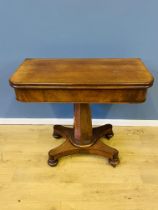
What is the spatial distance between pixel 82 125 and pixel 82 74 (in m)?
0.40

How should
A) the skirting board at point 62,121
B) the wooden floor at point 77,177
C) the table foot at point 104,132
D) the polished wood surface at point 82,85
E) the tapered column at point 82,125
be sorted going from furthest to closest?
the skirting board at point 62,121
the table foot at point 104,132
the tapered column at point 82,125
the wooden floor at point 77,177
the polished wood surface at point 82,85

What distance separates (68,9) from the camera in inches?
59.2

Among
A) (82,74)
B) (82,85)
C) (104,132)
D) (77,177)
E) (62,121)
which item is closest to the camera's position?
(82,85)

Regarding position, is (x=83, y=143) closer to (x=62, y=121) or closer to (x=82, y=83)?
(x=62, y=121)

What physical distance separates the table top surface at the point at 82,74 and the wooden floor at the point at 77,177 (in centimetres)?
61

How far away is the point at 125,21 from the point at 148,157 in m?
0.95

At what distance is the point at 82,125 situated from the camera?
4.93ft

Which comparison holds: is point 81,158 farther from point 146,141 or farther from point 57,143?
point 146,141

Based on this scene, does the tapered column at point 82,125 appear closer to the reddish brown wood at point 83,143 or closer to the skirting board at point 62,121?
the reddish brown wood at point 83,143

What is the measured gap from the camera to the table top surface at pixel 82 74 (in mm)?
1144

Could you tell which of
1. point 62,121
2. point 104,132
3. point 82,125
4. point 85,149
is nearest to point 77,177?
point 85,149

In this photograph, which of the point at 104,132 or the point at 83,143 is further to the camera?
the point at 104,132

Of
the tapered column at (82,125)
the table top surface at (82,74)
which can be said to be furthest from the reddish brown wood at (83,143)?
the table top surface at (82,74)

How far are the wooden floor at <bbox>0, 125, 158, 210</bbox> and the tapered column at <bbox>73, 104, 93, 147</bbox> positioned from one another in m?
0.12
